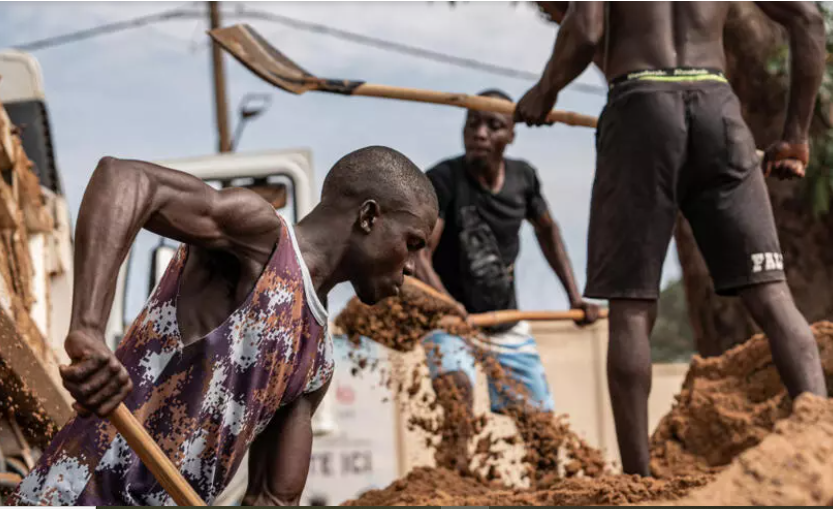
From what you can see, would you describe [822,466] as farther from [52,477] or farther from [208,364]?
[52,477]

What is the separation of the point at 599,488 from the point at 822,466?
1291 millimetres

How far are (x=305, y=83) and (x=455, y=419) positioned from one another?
1715 millimetres

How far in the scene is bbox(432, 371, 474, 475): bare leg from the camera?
5109 mm

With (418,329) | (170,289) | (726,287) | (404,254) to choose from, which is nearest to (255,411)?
(170,289)

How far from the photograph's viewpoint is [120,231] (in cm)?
218

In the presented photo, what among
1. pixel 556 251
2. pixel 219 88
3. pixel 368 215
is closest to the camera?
pixel 368 215

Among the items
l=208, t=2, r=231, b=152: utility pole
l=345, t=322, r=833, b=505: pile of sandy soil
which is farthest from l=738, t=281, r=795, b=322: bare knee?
l=208, t=2, r=231, b=152: utility pole

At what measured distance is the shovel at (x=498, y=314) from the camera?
208 inches

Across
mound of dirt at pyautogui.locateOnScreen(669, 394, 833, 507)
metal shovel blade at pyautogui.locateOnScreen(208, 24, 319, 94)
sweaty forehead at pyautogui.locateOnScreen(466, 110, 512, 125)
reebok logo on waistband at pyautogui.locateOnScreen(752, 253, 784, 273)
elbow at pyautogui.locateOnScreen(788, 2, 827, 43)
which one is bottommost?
mound of dirt at pyautogui.locateOnScreen(669, 394, 833, 507)

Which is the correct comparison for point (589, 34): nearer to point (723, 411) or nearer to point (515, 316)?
point (723, 411)

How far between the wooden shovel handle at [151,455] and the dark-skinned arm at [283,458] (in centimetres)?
41

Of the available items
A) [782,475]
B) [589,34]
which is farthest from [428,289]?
[782,475]

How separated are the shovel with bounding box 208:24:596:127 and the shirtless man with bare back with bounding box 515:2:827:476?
1.00 meters

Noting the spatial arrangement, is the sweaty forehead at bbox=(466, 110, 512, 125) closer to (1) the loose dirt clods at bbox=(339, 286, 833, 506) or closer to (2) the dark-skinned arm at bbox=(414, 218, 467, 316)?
(2) the dark-skinned arm at bbox=(414, 218, 467, 316)
